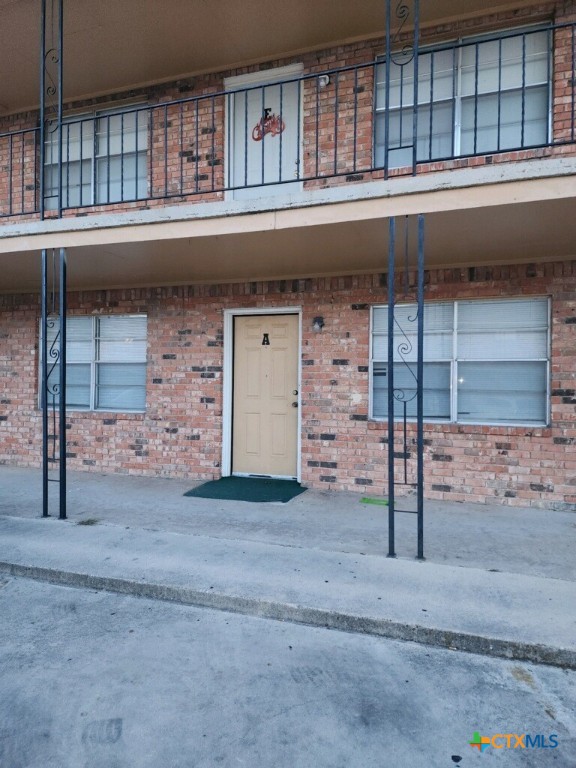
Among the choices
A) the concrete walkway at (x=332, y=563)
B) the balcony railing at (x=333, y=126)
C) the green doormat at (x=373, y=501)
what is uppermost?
the balcony railing at (x=333, y=126)

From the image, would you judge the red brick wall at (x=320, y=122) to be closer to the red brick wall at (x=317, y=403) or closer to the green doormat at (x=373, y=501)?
the red brick wall at (x=317, y=403)

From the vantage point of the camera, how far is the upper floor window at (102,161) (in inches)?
283

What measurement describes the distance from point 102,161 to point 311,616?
6820 millimetres

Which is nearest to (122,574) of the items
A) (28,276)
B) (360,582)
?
(360,582)

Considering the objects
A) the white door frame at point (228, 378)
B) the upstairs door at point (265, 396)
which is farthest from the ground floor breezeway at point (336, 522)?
the upstairs door at point (265, 396)

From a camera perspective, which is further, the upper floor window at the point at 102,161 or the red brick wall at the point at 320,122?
the upper floor window at the point at 102,161

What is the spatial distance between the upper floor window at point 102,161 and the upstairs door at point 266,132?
1.32 metres

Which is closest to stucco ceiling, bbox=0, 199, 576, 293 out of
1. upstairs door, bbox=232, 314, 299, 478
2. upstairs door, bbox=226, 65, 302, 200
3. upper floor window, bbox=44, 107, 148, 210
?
upstairs door, bbox=232, 314, 299, 478

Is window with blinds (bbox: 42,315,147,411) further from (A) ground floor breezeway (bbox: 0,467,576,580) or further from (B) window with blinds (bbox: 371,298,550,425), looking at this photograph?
(B) window with blinds (bbox: 371,298,550,425)

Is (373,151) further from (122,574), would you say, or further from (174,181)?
(122,574)

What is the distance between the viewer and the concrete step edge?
2.91 meters

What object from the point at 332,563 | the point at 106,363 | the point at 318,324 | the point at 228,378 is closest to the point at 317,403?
the point at 318,324

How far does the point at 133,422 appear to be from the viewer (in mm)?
7410

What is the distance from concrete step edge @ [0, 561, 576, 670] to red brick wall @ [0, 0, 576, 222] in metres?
3.59
